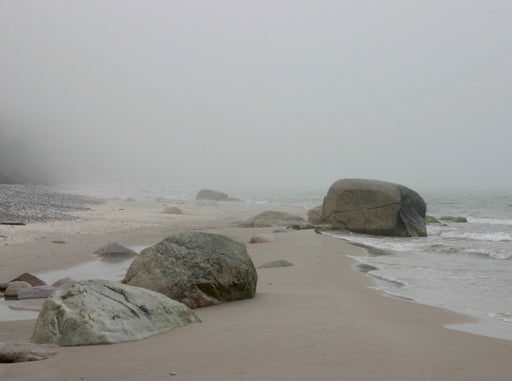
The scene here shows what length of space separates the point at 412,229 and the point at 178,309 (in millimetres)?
13647

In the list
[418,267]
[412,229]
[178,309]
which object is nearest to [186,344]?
[178,309]

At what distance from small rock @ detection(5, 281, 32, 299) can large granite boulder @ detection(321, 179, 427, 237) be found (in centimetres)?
1270

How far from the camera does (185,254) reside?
5.79m

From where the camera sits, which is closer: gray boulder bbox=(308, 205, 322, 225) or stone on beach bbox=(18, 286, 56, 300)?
stone on beach bbox=(18, 286, 56, 300)

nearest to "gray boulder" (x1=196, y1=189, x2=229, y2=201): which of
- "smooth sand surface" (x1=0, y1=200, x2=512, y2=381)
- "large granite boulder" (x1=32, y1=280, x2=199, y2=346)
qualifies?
"smooth sand surface" (x1=0, y1=200, x2=512, y2=381)

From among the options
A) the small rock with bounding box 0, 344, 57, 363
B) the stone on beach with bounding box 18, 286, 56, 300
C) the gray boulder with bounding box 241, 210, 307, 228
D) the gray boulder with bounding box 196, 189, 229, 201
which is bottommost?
the stone on beach with bounding box 18, 286, 56, 300

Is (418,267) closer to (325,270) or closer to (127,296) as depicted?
(325,270)

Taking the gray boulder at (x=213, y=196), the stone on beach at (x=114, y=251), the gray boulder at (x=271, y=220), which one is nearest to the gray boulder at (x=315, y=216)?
the gray boulder at (x=271, y=220)

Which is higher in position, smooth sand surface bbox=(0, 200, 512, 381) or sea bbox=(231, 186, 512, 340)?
smooth sand surface bbox=(0, 200, 512, 381)

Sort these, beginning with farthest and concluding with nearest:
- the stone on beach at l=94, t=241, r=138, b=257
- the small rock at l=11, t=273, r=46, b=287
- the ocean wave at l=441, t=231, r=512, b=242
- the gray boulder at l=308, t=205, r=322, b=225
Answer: the gray boulder at l=308, t=205, r=322, b=225 → the ocean wave at l=441, t=231, r=512, b=242 → the stone on beach at l=94, t=241, r=138, b=257 → the small rock at l=11, t=273, r=46, b=287

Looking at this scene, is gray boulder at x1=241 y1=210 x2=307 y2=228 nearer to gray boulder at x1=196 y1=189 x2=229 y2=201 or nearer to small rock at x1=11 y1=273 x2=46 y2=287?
small rock at x1=11 y1=273 x2=46 y2=287

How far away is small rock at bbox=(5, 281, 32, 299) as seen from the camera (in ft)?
20.8

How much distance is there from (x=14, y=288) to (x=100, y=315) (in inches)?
132

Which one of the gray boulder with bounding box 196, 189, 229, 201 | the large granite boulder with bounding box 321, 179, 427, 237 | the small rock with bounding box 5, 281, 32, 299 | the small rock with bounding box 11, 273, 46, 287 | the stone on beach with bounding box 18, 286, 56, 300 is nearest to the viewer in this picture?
the stone on beach with bounding box 18, 286, 56, 300
